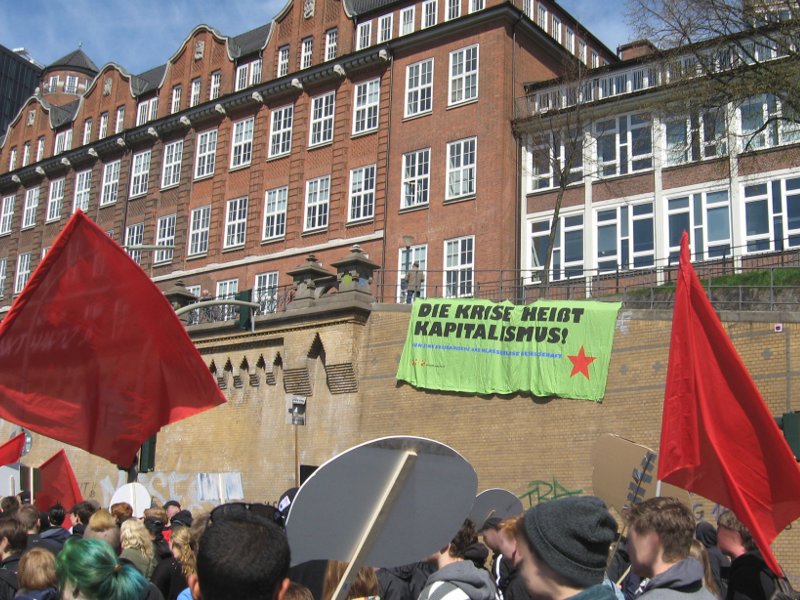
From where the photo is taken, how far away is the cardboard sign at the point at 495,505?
11297mm

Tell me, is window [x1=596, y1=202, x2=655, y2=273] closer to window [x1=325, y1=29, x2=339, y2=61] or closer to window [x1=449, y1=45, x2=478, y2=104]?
window [x1=449, y1=45, x2=478, y2=104]

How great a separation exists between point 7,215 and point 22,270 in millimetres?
4081

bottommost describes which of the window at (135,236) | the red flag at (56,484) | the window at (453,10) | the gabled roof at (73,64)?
the red flag at (56,484)

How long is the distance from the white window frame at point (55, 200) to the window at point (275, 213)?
15863mm

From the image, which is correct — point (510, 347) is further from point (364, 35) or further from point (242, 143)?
point (242, 143)

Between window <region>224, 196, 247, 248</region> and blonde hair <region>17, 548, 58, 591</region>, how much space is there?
3609 centimetres

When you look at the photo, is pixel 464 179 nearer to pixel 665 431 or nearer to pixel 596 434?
pixel 596 434

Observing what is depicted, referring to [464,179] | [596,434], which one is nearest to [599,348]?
[596,434]

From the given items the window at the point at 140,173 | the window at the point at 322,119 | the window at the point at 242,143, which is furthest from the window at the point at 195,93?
the window at the point at 322,119

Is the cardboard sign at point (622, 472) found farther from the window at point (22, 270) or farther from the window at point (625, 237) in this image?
the window at point (22, 270)

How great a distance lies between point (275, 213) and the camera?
4066 centimetres

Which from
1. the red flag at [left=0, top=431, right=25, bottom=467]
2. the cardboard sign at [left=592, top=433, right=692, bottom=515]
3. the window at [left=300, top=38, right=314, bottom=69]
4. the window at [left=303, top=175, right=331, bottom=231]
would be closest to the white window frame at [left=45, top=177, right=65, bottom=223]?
the window at [left=300, top=38, right=314, bottom=69]

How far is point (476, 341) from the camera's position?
26.0 metres

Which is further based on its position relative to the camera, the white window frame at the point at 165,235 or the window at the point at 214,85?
the window at the point at 214,85
